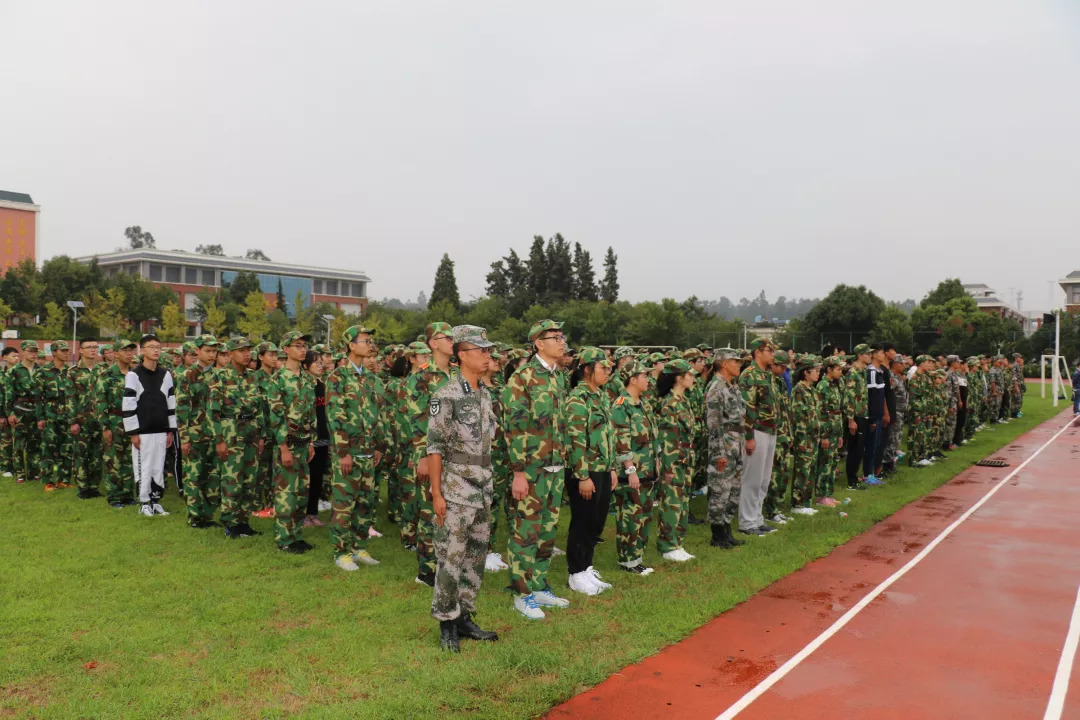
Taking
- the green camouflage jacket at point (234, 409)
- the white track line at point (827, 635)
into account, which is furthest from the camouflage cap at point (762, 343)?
the green camouflage jacket at point (234, 409)

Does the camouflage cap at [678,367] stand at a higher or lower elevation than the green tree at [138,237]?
lower

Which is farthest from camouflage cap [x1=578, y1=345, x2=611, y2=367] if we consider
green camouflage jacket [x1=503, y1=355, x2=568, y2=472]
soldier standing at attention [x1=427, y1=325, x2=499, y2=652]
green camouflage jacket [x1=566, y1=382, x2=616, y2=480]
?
soldier standing at attention [x1=427, y1=325, x2=499, y2=652]

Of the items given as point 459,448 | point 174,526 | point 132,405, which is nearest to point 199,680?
point 459,448

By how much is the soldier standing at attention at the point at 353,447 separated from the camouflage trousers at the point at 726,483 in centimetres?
318

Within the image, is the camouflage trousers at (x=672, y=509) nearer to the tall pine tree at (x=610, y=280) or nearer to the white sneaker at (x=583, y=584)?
the white sneaker at (x=583, y=584)

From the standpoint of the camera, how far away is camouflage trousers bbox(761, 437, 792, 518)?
8141mm

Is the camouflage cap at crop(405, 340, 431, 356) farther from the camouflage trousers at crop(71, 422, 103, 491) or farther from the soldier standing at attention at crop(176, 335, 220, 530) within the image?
the camouflage trousers at crop(71, 422, 103, 491)

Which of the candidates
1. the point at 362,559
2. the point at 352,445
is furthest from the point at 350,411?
the point at 362,559

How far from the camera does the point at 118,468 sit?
861 centimetres

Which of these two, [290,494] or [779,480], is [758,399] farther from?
[290,494]

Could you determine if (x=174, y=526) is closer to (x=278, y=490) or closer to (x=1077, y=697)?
(x=278, y=490)

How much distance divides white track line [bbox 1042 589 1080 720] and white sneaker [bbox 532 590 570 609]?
290 cm

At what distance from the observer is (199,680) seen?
4168 millimetres

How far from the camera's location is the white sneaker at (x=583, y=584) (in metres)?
5.77
